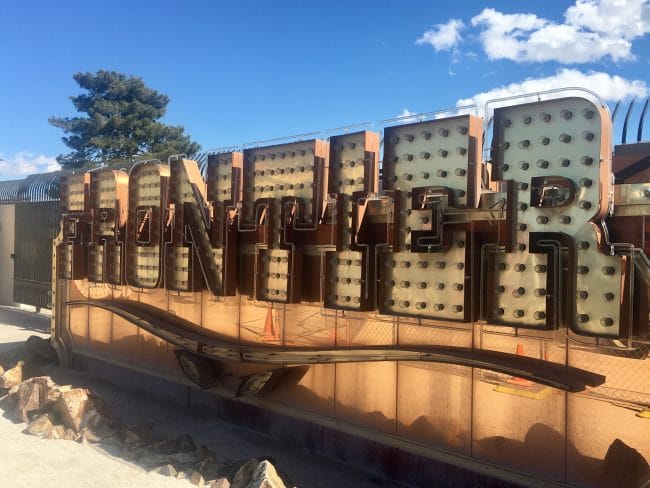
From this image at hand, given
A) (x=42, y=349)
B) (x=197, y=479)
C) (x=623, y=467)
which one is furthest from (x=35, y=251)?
(x=623, y=467)

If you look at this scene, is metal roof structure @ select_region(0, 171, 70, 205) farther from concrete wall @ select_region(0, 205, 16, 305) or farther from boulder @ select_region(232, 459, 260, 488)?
boulder @ select_region(232, 459, 260, 488)

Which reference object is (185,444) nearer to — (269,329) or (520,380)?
(269,329)

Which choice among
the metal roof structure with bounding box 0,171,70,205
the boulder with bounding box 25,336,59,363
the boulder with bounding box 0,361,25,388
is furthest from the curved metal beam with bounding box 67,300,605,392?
the metal roof structure with bounding box 0,171,70,205

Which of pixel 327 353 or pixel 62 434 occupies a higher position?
pixel 327 353

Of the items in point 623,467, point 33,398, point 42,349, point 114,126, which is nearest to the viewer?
point 623,467

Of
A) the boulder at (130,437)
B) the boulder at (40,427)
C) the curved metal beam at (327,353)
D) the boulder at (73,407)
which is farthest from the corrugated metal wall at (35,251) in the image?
the boulder at (130,437)

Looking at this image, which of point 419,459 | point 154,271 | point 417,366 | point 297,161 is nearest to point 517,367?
point 417,366

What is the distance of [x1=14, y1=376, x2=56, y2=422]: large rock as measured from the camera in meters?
10.2

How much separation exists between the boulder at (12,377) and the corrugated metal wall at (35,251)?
7.50 metres

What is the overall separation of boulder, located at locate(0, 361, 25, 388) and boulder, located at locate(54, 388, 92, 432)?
2650 mm

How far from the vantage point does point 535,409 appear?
6.83 meters

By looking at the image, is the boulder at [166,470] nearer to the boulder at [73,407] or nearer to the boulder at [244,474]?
the boulder at [244,474]

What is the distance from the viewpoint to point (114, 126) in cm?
3397

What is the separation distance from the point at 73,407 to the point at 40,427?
0.59 metres
